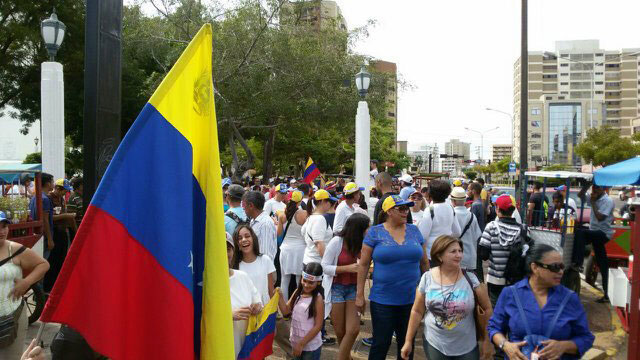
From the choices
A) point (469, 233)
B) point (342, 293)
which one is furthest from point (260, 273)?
point (469, 233)

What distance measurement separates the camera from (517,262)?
5895mm

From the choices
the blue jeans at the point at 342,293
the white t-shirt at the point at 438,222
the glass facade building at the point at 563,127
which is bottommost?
the blue jeans at the point at 342,293

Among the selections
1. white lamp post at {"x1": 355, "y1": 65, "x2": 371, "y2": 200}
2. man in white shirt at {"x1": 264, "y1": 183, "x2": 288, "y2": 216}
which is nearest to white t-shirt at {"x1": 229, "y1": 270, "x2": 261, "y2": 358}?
man in white shirt at {"x1": 264, "y1": 183, "x2": 288, "y2": 216}

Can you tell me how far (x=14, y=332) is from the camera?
4020mm

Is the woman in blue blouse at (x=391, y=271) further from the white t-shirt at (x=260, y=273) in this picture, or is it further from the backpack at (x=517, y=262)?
the backpack at (x=517, y=262)

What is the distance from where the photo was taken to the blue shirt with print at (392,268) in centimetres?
479

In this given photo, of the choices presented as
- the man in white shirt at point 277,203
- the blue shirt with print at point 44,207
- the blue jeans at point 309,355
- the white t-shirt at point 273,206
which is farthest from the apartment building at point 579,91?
the blue jeans at point 309,355

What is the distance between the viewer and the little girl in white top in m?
4.67

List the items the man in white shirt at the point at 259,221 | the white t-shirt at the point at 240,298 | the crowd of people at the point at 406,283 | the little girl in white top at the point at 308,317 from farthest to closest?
1. the man in white shirt at the point at 259,221
2. the little girl in white top at the point at 308,317
3. the white t-shirt at the point at 240,298
4. the crowd of people at the point at 406,283

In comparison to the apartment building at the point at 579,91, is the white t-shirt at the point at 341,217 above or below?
below

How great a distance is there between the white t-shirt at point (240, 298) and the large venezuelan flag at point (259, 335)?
4cm

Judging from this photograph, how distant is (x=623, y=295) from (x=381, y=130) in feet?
136

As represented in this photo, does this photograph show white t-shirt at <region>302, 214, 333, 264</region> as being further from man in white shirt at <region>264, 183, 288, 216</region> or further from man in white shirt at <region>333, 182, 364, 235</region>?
man in white shirt at <region>264, 183, 288, 216</region>

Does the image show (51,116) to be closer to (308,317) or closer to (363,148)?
(363,148)
